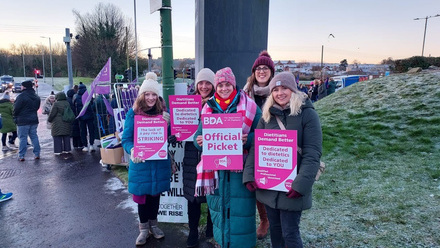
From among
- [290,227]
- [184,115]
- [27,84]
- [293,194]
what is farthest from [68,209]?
[27,84]

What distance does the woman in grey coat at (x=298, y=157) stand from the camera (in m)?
2.44

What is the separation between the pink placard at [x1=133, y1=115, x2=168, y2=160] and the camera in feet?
11.0

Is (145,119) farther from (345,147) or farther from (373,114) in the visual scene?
(373,114)

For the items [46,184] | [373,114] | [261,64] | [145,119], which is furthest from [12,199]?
[373,114]

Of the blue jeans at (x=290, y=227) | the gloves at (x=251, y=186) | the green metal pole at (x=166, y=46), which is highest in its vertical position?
the green metal pole at (x=166, y=46)

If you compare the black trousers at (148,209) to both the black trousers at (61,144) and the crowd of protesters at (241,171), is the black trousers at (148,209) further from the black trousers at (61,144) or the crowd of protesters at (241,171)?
the black trousers at (61,144)

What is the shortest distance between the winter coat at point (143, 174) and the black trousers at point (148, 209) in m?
0.22

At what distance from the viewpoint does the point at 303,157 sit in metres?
2.48

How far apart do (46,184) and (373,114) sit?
876 cm

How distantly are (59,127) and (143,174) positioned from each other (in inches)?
242

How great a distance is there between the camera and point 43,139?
10734 mm

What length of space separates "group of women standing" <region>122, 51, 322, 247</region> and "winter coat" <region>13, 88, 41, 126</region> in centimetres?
554

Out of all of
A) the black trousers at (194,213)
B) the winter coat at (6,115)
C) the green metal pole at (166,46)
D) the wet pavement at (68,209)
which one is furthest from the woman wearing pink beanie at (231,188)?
the winter coat at (6,115)

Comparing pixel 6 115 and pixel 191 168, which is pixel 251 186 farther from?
pixel 6 115
